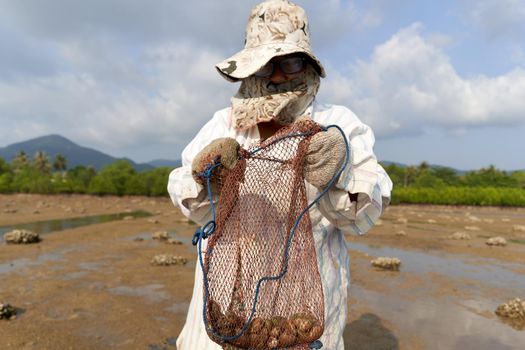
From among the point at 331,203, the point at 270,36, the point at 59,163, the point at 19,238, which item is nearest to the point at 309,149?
the point at 331,203

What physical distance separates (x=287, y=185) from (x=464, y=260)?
12668 mm

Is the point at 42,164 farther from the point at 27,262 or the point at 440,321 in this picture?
the point at 440,321

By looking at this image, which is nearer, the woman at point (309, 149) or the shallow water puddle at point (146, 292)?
the woman at point (309, 149)

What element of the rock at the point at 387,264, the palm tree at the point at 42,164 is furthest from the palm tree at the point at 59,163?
the rock at the point at 387,264

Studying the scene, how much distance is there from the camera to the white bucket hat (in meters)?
2.03

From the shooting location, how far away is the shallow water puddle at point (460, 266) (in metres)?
10.2

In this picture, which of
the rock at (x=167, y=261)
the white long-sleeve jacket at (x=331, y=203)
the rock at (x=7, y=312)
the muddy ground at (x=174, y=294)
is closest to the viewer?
the white long-sleeve jacket at (x=331, y=203)

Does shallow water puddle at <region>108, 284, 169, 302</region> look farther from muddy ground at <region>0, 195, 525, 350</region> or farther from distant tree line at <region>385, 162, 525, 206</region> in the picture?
distant tree line at <region>385, 162, 525, 206</region>

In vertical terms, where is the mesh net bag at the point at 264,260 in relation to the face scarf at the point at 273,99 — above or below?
below

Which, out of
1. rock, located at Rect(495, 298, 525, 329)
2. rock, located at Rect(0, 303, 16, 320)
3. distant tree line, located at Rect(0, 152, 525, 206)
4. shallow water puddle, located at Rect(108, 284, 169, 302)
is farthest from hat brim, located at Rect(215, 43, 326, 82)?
distant tree line, located at Rect(0, 152, 525, 206)

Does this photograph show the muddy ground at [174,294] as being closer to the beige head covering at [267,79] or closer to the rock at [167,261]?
the rock at [167,261]

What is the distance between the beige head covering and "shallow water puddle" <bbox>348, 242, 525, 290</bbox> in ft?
32.2

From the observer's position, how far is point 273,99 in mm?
2066

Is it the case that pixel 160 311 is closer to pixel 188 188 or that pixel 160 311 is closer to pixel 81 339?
pixel 81 339
